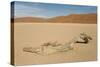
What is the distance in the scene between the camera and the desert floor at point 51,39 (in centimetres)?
230

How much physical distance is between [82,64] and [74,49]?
0.24 meters

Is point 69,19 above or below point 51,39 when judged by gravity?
above

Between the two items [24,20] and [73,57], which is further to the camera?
[73,57]

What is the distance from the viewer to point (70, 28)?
2570mm

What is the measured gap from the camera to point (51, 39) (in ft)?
8.07

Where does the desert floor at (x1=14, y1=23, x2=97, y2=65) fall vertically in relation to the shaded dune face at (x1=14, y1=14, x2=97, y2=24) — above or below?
below

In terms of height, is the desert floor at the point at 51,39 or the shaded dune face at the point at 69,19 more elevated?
the shaded dune face at the point at 69,19

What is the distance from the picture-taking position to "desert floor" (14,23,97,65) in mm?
2299

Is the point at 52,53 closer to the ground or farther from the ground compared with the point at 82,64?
farther from the ground
